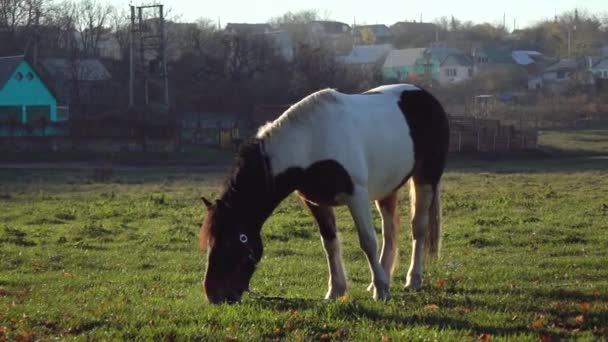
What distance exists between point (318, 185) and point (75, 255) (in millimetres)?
6755

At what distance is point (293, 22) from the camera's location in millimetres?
176625

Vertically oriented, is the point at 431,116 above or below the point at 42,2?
below

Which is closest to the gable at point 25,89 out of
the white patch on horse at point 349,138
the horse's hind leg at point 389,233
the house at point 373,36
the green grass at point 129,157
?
the green grass at point 129,157

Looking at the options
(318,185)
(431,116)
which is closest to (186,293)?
(318,185)

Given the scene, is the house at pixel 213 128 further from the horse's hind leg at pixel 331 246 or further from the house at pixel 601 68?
the house at pixel 601 68

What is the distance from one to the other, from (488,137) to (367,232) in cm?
4551

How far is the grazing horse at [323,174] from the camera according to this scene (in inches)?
342

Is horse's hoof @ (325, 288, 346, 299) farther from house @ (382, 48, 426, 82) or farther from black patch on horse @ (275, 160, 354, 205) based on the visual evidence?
house @ (382, 48, 426, 82)

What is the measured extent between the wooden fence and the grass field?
2680 cm

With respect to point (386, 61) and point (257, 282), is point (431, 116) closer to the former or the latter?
point (257, 282)

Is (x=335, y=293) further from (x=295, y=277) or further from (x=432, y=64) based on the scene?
(x=432, y=64)

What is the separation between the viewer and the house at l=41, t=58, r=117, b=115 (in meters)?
63.1

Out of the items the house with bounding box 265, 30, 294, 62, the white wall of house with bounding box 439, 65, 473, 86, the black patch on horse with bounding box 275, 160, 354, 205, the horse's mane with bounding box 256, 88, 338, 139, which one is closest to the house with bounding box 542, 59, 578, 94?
the white wall of house with bounding box 439, 65, 473, 86

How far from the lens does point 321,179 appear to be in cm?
898
